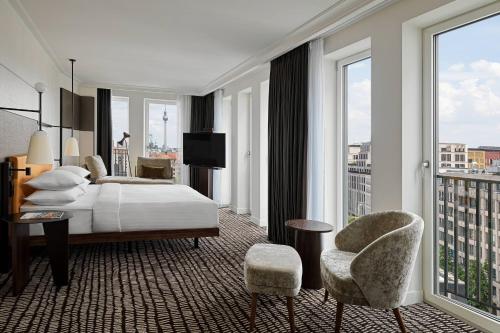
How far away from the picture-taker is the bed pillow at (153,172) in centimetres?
708

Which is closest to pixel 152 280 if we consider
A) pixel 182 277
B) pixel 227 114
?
pixel 182 277

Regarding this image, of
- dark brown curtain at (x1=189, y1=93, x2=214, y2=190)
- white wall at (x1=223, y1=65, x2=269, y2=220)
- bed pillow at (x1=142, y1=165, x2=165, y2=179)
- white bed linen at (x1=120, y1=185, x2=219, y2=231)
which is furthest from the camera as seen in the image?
dark brown curtain at (x1=189, y1=93, x2=214, y2=190)

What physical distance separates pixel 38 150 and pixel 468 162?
10.9 ft

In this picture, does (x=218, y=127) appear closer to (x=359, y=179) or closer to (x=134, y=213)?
(x=134, y=213)

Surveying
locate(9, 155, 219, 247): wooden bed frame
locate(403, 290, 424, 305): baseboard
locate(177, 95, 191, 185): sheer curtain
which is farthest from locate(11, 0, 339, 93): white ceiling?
locate(403, 290, 424, 305): baseboard

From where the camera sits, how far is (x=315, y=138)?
13.0 ft

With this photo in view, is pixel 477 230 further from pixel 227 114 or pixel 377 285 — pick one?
pixel 227 114

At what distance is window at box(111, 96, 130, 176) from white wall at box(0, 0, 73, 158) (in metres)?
2.45

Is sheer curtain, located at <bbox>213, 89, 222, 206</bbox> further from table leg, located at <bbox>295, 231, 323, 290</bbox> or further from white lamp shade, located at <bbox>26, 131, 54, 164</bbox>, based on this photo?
white lamp shade, located at <bbox>26, 131, 54, 164</bbox>

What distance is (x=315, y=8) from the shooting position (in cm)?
333

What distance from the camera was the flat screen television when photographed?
6.36 metres

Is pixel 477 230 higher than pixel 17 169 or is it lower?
lower

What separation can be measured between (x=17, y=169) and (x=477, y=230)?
12.5 ft

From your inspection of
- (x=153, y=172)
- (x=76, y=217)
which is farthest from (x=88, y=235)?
(x=153, y=172)
